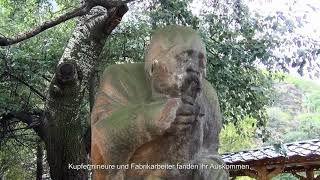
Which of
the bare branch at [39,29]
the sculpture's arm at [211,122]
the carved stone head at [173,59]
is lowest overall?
the sculpture's arm at [211,122]

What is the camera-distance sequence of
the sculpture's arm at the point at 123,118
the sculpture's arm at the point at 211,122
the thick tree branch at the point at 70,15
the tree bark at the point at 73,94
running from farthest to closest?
the tree bark at the point at 73,94 → the thick tree branch at the point at 70,15 → the sculpture's arm at the point at 211,122 → the sculpture's arm at the point at 123,118

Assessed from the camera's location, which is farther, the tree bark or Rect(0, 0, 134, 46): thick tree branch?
the tree bark

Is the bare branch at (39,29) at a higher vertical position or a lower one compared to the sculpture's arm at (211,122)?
higher

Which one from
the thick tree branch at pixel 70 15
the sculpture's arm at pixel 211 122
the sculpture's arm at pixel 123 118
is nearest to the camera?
the sculpture's arm at pixel 123 118

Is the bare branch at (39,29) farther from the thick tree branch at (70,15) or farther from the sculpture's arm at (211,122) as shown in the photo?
the sculpture's arm at (211,122)

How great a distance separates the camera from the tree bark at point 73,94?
5.38m

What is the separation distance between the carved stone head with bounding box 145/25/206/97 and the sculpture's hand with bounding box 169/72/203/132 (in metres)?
0.04

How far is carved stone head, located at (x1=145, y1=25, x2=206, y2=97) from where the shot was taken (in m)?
2.71

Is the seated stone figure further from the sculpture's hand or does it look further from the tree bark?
the tree bark

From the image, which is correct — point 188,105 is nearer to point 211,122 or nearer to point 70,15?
point 211,122

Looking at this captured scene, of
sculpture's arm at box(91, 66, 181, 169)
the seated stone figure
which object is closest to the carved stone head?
the seated stone figure

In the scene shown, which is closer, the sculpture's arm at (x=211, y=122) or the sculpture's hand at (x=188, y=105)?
the sculpture's hand at (x=188, y=105)

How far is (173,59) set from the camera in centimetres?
272

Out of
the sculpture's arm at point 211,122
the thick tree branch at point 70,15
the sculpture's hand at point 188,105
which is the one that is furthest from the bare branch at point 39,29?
the sculpture's hand at point 188,105
